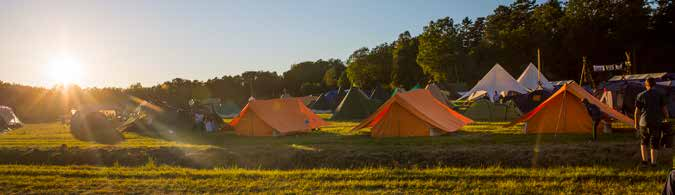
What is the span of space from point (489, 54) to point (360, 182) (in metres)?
57.8

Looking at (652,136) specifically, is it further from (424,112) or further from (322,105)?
(322,105)

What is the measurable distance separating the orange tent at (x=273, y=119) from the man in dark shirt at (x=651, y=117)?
11.4 m

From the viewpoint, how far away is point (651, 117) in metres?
8.56

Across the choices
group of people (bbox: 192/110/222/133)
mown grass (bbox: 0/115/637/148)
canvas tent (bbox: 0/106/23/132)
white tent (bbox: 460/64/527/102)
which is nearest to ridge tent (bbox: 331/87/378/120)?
group of people (bbox: 192/110/222/133)

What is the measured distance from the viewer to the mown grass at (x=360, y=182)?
7.10 metres

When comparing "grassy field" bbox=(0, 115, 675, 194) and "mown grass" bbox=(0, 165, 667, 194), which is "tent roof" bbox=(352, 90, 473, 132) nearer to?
"grassy field" bbox=(0, 115, 675, 194)

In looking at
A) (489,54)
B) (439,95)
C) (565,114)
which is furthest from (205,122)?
(489,54)

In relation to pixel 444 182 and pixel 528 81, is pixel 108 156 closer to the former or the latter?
pixel 444 182

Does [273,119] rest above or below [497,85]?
below

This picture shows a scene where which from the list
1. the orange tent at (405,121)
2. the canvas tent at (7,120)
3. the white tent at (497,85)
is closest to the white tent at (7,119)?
the canvas tent at (7,120)

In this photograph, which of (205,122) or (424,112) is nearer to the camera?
(424,112)

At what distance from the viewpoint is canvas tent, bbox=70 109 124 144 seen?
19.5 metres

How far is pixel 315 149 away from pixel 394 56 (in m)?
59.1

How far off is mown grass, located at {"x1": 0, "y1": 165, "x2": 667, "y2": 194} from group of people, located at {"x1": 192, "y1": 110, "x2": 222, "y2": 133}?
35.5 ft
